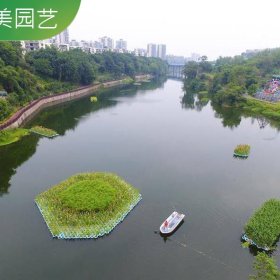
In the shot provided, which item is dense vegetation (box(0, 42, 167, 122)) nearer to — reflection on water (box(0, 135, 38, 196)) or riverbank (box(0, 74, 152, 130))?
riverbank (box(0, 74, 152, 130))

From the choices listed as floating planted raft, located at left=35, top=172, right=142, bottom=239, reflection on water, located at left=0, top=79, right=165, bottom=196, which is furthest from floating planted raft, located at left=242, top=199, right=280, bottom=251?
reflection on water, located at left=0, top=79, right=165, bottom=196

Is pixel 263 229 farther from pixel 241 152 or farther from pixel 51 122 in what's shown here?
pixel 51 122

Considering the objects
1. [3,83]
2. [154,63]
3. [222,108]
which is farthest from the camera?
[154,63]

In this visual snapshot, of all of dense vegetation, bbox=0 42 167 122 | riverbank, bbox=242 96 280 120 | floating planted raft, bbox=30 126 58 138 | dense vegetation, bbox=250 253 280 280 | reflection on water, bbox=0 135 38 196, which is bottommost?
reflection on water, bbox=0 135 38 196

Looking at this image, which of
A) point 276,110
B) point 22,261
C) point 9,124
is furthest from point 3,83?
point 276,110

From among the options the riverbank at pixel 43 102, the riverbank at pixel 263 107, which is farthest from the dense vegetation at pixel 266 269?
the riverbank at pixel 263 107

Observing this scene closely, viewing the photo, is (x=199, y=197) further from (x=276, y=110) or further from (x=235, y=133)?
(x=276, y=110)
